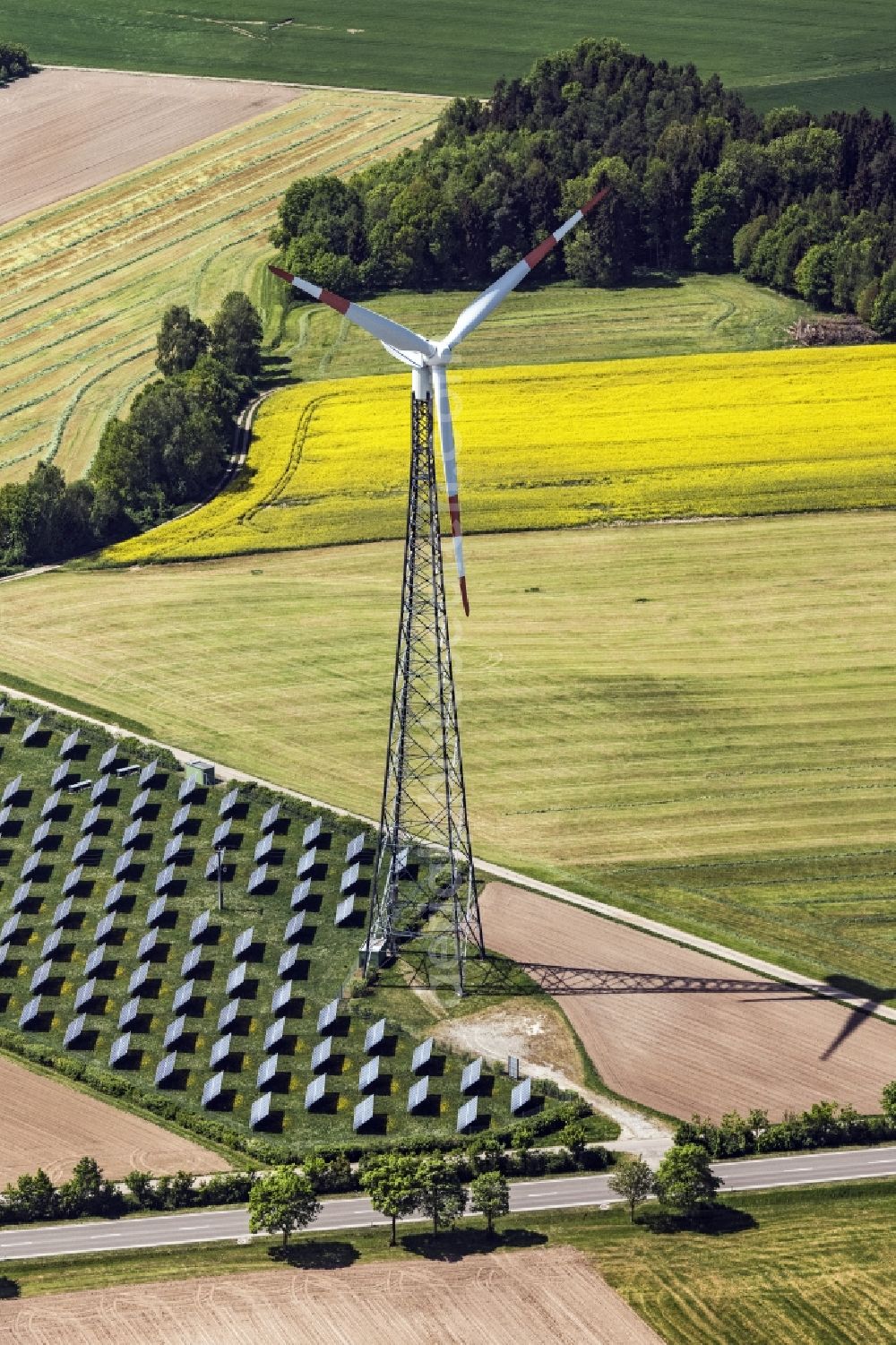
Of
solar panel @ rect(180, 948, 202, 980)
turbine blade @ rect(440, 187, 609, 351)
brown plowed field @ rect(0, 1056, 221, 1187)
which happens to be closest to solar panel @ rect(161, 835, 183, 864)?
solar panel @ rect(180, 948, 202, 980)

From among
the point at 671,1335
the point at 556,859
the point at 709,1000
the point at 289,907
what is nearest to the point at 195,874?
the point at 289,907

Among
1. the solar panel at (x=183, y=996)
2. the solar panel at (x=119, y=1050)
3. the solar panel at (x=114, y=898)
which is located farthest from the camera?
the solar panel at (x=114, y=898)

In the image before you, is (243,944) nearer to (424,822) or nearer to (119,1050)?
(119,1050)

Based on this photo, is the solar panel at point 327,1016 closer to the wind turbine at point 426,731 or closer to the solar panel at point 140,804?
the wind turbine at point 426,731

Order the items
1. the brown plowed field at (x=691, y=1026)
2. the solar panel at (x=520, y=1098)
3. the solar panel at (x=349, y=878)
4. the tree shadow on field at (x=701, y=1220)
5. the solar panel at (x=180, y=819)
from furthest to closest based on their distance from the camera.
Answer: the solar panel at (x=180, y=819)
the solar panel at (x=349, y=878)
the brown plowed field at (x=691, y=1026)
the solar panel at (x=520, y=1098)
the tree shadow on field at (x=701, y=1220)

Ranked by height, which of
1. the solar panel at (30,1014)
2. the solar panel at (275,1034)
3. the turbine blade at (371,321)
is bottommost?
the solar panel at (30,1014)

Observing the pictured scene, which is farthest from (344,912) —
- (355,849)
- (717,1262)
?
(717,1262)

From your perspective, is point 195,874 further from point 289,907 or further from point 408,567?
point 408,567

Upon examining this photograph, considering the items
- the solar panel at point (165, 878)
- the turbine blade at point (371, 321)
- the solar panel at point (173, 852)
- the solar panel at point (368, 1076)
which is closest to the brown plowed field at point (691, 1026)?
the solar panel at point (368, 1076)
